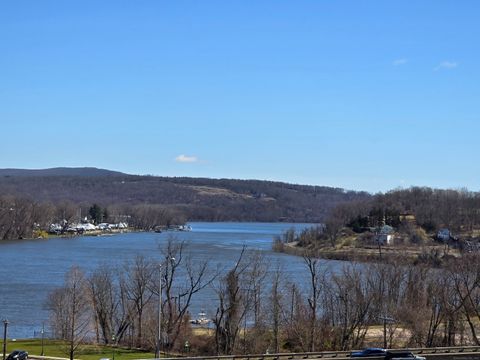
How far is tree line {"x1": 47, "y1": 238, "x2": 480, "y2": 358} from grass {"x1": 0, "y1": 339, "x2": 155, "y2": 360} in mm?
581

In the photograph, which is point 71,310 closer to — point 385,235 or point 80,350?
point 80,350

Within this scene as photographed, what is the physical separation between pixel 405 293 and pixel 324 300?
215 inches

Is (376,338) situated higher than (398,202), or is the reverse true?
(398,202)

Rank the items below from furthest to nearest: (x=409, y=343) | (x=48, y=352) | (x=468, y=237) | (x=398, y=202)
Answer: (x=398, y=202), (x=468, y=237), (x=409, y=343), (x=48, y=352)

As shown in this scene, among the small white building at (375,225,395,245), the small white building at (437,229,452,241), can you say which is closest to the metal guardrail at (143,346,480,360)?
the small white building at (375,225,395,245)

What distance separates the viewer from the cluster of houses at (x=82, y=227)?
6270 inches

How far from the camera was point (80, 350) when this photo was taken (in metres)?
37.3

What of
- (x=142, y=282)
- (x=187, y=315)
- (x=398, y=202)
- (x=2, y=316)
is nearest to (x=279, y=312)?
(x=187, y=315)

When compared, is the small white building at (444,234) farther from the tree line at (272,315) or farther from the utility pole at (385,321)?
the utility pole at (385,321)

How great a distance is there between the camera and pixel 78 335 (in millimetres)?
40219

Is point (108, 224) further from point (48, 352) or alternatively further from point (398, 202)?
point (48, 352)

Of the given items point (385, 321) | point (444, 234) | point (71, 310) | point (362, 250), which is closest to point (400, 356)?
point (385, 321)

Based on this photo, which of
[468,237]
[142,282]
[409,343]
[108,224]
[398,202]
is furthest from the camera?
[108,224]

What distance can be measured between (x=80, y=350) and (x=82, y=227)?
136m
